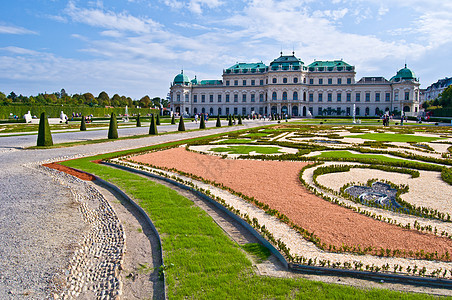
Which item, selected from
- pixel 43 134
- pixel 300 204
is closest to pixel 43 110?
pixel 43 134

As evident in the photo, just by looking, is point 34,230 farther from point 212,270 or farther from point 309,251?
point 309,251

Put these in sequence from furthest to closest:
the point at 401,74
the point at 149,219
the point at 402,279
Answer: the point at 401,74 → the point at 149,219 → the point at 402,279

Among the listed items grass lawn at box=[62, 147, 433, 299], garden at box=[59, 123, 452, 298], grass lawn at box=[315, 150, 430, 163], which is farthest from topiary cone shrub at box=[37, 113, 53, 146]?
grass lawn at box=[315, 150, 430, 163]

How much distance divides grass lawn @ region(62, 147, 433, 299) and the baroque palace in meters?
67.8

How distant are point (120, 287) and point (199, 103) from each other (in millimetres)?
84774

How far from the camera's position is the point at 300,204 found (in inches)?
267

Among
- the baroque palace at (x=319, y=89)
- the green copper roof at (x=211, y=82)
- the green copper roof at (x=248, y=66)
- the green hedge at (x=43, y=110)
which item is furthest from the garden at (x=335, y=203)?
the green copper roof at (x=211, y=82)

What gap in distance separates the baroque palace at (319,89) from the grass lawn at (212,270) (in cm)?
6777

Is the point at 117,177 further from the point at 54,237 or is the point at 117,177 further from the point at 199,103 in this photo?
the point at 199,103

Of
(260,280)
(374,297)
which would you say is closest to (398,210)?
(374,297)

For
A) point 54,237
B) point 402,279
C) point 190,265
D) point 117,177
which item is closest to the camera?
point 402,279

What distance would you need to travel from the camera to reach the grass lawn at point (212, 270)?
3.68m

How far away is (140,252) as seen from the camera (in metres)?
4.99

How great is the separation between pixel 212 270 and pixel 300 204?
10.2 feet
